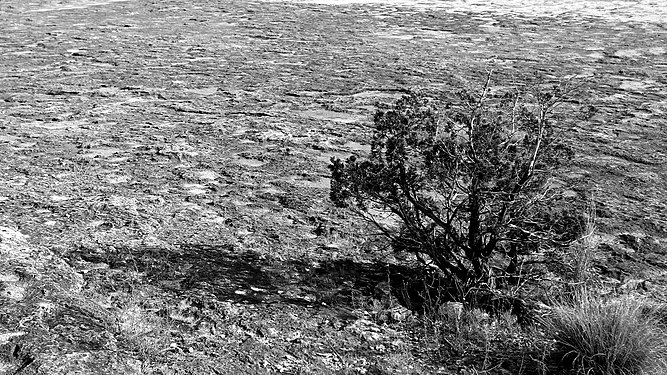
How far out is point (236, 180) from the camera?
19.0 ft

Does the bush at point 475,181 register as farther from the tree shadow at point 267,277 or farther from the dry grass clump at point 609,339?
the dry grass clump at point 609,339

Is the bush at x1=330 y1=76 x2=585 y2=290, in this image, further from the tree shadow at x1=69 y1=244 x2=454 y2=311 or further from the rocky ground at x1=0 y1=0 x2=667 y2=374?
the rocky ground at x1=0 y1=0 x2=667 y2=374

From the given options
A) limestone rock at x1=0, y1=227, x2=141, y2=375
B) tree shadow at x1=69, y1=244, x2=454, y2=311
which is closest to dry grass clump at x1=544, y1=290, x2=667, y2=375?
tree shadow at x1=69, y1=244, x2=454, y2=311

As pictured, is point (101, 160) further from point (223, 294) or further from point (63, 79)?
point (63, 79)

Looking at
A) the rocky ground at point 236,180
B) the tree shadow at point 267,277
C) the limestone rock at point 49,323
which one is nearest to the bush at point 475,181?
the tree shadow at point 267,277

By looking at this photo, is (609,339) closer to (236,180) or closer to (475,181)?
(475,181)

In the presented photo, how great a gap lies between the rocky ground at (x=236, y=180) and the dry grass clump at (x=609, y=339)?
517mm

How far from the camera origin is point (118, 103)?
7836mm

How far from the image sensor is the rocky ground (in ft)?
11.8

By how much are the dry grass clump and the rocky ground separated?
517mm

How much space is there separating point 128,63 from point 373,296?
670 centimetres

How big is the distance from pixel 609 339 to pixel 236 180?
10.6 feet

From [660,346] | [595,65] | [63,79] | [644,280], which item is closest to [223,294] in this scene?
[660,346]

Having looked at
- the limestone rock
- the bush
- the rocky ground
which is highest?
the bush
